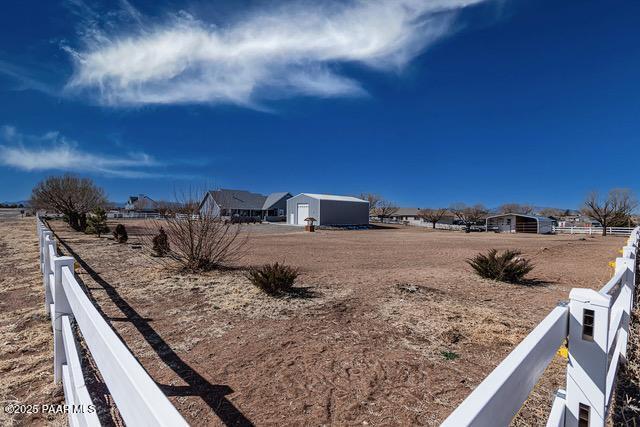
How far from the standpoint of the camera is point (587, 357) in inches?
65.2

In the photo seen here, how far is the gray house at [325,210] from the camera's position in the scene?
39.7 m

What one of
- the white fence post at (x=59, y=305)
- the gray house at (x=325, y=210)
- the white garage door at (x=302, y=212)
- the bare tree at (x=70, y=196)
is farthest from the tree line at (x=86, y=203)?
the white garage door at (x=302, y=212)

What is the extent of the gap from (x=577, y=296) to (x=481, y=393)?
1.09 metres

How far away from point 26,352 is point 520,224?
4855 centimetres

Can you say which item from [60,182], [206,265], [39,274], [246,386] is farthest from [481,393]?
[60,182]

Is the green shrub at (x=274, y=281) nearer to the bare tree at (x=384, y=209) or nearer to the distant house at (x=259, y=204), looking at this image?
the distant house at (x=259, y=204)

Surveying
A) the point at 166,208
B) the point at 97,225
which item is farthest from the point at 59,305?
the point at 97,225

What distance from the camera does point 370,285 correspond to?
24.3 feet

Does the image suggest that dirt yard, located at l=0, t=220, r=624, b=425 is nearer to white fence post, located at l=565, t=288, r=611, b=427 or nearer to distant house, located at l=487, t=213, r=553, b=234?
white fence post, located at l=565, t=288, r=611, b=427

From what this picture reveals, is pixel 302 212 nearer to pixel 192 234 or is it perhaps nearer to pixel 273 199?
pixel 273 199

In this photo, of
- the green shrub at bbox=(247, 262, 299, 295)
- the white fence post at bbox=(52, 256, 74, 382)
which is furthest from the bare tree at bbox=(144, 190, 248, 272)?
the white fence post at bbox=(52, 256, 74, 382)

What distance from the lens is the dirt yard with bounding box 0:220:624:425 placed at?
9.33ft

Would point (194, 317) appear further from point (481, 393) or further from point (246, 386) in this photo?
point (481, 393)

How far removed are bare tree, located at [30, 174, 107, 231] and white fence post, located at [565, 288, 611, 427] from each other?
25.7 metres
